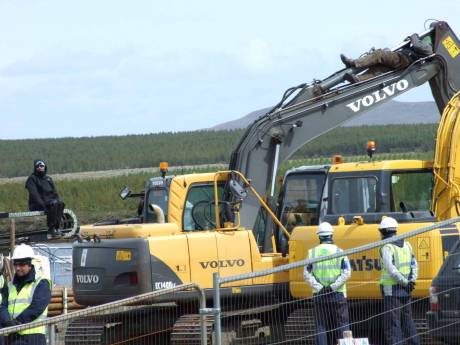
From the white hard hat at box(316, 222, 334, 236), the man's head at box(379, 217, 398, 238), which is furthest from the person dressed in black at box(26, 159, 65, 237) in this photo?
the man's head at box(379, 217, 398, 238)

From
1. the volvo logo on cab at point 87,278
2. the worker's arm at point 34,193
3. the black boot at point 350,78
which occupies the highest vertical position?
the black boot at point 350,78

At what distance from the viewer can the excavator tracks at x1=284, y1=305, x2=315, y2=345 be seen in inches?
555

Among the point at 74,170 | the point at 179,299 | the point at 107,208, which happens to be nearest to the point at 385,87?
the point at 179,299

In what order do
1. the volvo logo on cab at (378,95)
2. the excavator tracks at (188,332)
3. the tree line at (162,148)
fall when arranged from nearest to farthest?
1. the excavator tracks at (188,332)
2. the volvo logo on cab at (378,95)
3. the tree line at (162,148)

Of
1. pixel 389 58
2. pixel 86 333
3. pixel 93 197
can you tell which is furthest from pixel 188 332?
pixel 93 197

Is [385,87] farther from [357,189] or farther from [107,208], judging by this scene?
[107,208]

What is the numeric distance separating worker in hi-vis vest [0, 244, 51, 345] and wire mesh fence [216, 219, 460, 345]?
6.30ft

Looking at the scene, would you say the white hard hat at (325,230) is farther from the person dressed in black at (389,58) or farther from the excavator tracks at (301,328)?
the person dressed in black at (389,58)

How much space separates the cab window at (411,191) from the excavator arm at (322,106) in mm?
1646

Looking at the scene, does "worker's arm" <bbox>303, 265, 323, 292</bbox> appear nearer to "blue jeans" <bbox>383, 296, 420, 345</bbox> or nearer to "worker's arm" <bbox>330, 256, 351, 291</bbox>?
"worker's arm" <bbox>330, 256, 351, 291</bbox>

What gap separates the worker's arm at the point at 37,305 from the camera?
12.0 metres

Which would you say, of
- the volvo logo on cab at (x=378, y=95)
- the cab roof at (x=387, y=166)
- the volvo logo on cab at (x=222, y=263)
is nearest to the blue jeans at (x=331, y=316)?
the volvo logo on cab at (x=222, y=263)

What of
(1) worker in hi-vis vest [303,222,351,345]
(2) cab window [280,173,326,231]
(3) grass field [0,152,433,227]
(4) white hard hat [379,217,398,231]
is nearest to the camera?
(1) worker in hi-vis vest [303,222,351,345]

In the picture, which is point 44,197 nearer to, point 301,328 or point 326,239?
point 326,239
